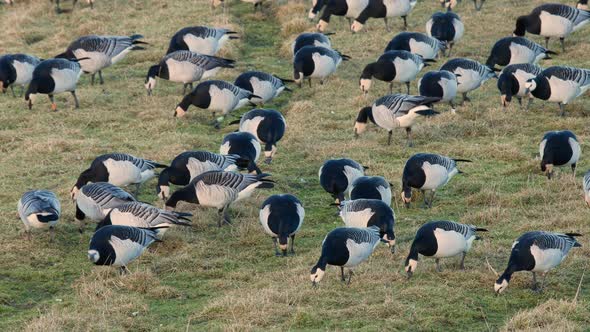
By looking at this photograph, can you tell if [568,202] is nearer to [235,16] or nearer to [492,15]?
[492,15]

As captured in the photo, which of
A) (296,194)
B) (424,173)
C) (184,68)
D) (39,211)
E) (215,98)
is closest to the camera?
(39,211)

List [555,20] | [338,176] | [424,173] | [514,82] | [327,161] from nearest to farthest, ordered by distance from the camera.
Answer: [424,173] < [338,176] < [327,161] < [514,82] < [555,20]

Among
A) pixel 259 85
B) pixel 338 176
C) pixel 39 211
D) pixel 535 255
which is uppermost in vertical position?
pixel 535 255

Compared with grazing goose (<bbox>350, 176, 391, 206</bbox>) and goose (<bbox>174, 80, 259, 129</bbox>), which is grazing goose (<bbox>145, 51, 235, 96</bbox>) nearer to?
goose (<bbox>174, 80, 259, 129</bbox>)

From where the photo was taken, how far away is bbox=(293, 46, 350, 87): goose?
18.0 m

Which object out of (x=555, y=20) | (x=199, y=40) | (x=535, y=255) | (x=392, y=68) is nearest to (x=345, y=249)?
(x=535, y=255)

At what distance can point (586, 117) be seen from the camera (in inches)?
645

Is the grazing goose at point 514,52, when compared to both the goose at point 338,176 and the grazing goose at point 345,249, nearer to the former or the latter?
the goose at point 338,176

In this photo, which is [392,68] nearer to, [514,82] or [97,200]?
[514,82]

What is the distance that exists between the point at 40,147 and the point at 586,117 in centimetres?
872

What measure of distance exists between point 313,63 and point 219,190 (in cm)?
613

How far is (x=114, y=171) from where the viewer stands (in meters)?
13.2

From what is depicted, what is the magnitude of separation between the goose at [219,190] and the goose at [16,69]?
675 cm

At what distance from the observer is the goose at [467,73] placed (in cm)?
1681
